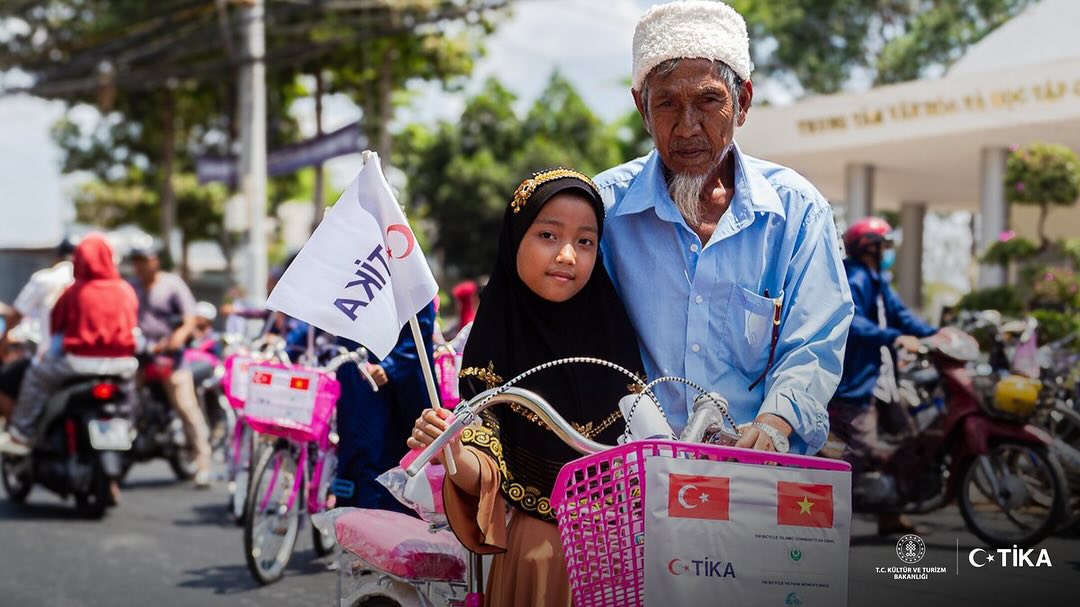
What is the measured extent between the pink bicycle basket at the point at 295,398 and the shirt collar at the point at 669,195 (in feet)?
10.2

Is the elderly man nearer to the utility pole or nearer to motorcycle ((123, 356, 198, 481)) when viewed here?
motorcycle ((123, 356, 198, 481))

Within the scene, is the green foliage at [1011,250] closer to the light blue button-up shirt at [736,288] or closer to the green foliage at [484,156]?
the light blue button-up shirt at [736,288]

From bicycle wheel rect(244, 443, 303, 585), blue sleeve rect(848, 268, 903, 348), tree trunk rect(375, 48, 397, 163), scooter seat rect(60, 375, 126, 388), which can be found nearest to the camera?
bicycle wheel rect(244, 443, 303, 585)

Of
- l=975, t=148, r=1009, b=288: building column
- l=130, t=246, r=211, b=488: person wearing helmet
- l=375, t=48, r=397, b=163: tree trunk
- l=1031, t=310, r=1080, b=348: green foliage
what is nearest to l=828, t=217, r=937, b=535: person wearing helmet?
l=1031, t=310, r=1080, b=348: green foliage

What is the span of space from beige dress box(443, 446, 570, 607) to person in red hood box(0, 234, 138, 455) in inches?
232

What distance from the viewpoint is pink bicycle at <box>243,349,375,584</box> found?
5.62m

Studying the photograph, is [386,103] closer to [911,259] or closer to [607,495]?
[911,259]

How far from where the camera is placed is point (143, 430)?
370 inches

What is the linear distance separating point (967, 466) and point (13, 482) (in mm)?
6673

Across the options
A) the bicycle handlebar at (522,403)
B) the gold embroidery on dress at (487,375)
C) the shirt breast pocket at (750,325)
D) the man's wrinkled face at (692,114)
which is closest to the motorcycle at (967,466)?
the shirt breast pocket at (750,325)

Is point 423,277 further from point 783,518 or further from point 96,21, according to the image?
point 96,21

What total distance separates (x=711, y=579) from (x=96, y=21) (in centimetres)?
2448

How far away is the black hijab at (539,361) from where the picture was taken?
2.54 m

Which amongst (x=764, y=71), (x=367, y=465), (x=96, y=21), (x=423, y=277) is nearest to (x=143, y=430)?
(x=367, y=465)
